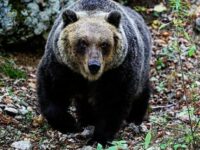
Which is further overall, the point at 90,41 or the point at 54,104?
the point at 54,104

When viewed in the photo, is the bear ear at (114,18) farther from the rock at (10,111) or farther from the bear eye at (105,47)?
the rock at (10,111)

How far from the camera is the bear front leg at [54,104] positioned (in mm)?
5695

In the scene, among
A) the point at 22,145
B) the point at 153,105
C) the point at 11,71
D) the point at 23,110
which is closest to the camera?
the point at 22,145

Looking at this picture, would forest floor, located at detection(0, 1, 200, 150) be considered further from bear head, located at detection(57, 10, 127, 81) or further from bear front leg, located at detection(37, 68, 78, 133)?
bear head, located at detection(57, 10, 127, 81)

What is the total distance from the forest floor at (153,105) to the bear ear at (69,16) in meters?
0.84

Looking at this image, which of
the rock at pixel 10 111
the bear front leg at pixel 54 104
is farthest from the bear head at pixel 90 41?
the rock at pixel 10 111

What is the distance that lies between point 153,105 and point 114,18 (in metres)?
2.45

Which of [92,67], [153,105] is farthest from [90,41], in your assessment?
[153,105]

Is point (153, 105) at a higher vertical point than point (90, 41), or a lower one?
lower

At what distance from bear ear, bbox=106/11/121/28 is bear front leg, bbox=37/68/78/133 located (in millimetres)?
833

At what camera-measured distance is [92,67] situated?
195 inches

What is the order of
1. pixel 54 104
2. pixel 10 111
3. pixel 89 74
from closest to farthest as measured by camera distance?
pixel 89 74, pixel 54 104, pixel 10 111

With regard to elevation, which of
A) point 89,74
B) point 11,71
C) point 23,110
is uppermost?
point 89,74

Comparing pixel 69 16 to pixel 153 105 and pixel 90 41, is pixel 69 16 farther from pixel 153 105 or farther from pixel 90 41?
pixel 153 105
